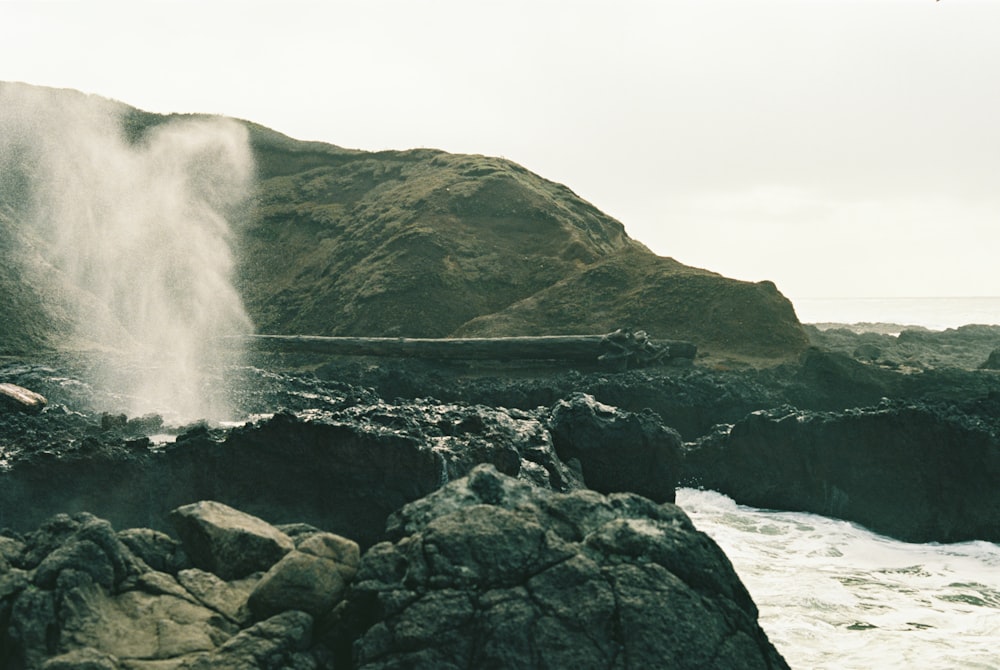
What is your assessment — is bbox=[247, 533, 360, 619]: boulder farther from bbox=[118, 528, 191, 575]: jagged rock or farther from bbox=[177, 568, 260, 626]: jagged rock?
bbox=[118, 528, 191, 575]: jagged rock

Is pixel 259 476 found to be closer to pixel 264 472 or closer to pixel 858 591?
pixel 264 472

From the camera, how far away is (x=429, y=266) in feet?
119

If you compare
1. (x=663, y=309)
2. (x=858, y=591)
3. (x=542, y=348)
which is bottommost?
(x=858, y=591)

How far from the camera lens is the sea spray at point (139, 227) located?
28.7m

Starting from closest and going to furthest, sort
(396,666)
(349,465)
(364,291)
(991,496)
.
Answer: (396,666)
(349,465)
(991,496)
(364,291)

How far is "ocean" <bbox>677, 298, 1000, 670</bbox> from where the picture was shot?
32.3ft

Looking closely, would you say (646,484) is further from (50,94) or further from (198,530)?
(50,94)

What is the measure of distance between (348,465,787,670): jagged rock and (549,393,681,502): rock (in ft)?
22.3

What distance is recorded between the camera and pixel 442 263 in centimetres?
3684

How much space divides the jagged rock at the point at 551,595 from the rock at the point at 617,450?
680 cm

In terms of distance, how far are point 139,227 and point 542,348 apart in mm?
21924

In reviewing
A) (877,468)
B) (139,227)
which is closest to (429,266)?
(139,227)

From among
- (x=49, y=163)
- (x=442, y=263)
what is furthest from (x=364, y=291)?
(x=49, y=163)

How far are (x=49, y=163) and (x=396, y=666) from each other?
42.4m
